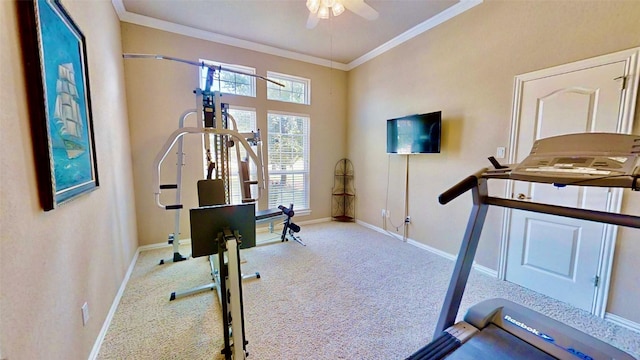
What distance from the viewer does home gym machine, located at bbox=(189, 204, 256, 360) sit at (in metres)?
1.53

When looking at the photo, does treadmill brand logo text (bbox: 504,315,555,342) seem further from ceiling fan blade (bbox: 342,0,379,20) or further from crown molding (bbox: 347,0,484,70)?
crown molding (bbox: 347,0,484,70)

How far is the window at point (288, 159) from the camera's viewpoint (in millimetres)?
4320

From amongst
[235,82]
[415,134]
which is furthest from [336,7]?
[235,82]

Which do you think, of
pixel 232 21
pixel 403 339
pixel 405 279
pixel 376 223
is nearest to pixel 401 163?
pixel 376 223

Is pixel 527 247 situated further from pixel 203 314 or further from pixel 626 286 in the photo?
pixel 203 314

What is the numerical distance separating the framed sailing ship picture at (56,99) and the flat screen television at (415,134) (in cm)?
336

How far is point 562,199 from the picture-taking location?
87.1 inches

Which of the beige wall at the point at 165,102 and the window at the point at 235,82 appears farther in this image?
the window at the point at 235,82

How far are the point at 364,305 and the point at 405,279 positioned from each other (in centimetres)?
69

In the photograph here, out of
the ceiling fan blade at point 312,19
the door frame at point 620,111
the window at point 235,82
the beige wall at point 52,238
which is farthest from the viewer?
the window at point 235,82

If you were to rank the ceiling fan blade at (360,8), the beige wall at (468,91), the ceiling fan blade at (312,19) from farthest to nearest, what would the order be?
the ceiling fan blade at (312,19) → the ceiling fan blade at (360,8) → the beige wall at (468,91)

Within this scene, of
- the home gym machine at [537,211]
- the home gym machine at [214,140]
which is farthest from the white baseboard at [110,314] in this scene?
the home gym machine at [537,211]

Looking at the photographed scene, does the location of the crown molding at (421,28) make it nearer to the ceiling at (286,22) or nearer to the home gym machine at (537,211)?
the ceiling at (286,22)

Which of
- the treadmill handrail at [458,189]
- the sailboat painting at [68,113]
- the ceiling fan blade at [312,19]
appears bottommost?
the treadmill handrail at [458,189]
